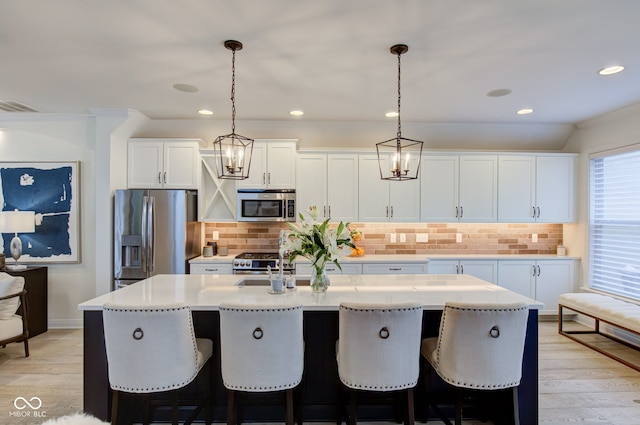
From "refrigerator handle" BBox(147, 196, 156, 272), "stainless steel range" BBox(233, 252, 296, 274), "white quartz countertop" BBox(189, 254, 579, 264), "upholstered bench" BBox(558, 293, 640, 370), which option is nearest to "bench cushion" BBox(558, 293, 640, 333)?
"upholstered bench" BBox(558, 293, 640, 370)

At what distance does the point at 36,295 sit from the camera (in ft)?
13.6

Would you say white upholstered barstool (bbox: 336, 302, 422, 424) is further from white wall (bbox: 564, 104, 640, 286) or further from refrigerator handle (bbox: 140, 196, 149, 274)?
white wall (bbox: 564, 104, 640, 286)

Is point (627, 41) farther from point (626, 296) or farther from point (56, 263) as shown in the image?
point (56, 263)

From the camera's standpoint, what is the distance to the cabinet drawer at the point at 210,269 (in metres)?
4.31

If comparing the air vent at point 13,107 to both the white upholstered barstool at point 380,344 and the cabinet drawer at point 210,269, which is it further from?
the white upholstered barstool at point 380,344

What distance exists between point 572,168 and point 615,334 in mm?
2139

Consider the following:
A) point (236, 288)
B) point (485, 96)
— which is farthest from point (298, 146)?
point (236, 288)

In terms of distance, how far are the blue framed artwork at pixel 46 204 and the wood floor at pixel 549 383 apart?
1.08 m

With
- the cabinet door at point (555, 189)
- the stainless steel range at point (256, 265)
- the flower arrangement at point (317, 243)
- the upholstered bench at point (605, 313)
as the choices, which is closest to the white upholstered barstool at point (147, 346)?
the flower arrangement at point (317, 243)

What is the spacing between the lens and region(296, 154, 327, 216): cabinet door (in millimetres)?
4645

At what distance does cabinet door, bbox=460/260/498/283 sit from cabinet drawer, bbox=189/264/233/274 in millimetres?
3043

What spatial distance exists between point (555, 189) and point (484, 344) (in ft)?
12.5

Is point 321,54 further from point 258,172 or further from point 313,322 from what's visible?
point 258,172

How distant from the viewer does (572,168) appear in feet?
15.7
